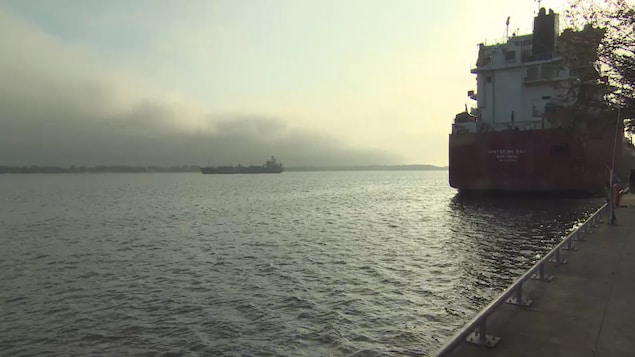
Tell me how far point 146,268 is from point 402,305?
33.1 ft

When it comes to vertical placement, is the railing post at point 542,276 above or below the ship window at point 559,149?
below

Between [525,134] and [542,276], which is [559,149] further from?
[542,276]

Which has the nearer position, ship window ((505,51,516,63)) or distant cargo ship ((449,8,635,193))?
distant cargo ship ((449,8,635,193))

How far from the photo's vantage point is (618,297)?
687 centimetres

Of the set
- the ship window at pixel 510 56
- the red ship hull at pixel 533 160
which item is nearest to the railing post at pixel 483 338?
the red ship hull at pixel 533 160

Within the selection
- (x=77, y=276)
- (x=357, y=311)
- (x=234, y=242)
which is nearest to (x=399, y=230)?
(x=234, y=242)

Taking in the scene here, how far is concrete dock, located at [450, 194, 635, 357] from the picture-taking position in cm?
488

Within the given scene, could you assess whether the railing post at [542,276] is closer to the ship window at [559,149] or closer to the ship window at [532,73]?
the ship window at [559,149]

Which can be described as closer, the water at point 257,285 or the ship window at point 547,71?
the water at point 257,285

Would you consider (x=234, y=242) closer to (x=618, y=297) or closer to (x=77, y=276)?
(x=77, y=276)

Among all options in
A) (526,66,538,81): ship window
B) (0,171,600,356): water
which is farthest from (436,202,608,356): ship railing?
(526,66,538,81): ship window

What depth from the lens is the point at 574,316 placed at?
597 centimetres

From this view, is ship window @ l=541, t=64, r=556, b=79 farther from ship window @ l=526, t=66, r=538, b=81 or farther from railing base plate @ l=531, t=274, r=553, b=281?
railing base plate @ l=531, t=274, r=553, b=281

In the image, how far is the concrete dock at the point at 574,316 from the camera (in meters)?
4.88
